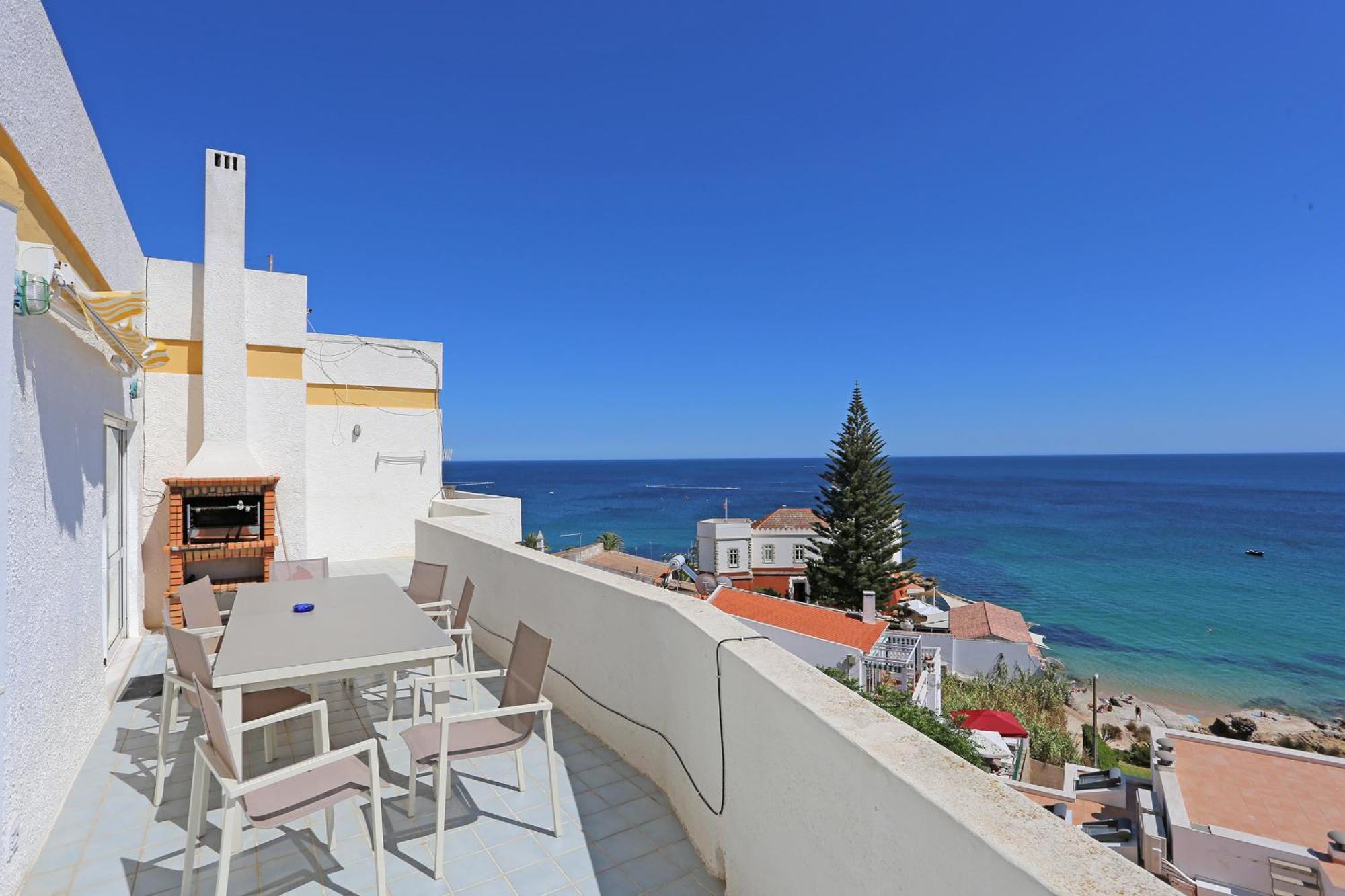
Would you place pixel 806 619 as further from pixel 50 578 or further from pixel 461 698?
pixel 50 578

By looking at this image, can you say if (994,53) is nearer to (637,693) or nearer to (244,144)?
(244,144)

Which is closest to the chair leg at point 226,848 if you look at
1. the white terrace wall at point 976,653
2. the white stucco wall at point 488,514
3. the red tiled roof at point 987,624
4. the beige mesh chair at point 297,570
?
the beige mesh chair at point 297,570

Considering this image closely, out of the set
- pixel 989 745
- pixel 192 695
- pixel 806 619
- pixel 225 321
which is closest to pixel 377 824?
pixel 192 695

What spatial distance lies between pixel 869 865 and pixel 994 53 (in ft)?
65.4

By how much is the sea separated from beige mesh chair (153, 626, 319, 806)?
88.8 feet

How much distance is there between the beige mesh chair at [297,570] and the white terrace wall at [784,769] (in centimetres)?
260

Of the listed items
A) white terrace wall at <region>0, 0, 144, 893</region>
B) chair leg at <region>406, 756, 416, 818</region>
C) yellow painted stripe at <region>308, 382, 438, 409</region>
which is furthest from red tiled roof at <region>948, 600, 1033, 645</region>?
white terrace wall at <region>0, 0, 144, 893</region>

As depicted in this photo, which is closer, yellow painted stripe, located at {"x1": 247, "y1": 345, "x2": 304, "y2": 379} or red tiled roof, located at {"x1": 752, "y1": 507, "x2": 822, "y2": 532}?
yellow painted stripe, located at {"x1": 247, "y1": 345, "x2": 304, "y2": 379}

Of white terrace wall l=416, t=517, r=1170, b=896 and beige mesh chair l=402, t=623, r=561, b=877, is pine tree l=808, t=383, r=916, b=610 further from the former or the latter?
beige mesh chair l=402, t=623, r=561, b=877

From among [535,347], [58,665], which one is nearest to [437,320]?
[535,347]

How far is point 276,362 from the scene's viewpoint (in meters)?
7.04

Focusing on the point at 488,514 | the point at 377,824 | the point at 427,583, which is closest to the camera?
the point at 377,824

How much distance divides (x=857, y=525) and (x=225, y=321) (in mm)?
24486

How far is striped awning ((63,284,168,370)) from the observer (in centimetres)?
301
